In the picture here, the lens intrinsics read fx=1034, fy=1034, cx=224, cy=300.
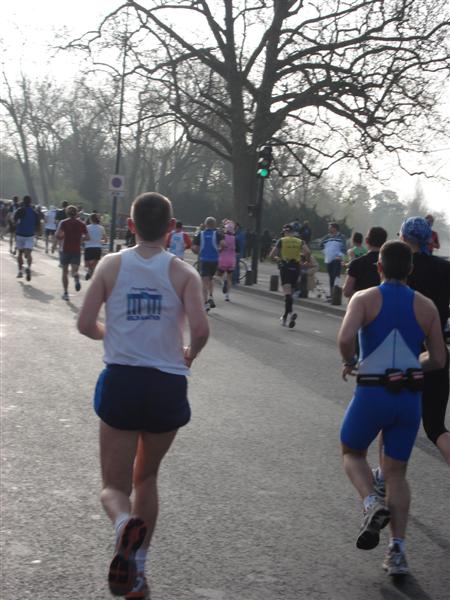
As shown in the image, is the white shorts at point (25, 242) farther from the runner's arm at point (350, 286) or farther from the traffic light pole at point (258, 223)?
the runner's arm at point (350, 286)

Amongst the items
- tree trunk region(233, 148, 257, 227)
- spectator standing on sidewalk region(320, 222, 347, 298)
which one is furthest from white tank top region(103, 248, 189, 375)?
tree trunk region(233, 148, 257, 227)

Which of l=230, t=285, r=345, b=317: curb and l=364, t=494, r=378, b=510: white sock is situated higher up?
l=364, t=494, r=378, b=510: white sock

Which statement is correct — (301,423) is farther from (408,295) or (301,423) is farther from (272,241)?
(272,241)

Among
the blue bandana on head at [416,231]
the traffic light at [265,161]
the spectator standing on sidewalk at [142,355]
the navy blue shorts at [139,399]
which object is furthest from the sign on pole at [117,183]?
the navy blue shorts at [139,399]

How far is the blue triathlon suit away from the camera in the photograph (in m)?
4.74

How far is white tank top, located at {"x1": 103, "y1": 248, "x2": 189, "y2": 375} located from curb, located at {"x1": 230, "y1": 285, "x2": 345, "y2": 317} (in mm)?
17888

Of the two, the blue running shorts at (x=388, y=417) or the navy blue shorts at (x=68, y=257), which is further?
the navy blue shorts at (x=68, y=257)

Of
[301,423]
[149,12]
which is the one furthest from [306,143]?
[301,423]

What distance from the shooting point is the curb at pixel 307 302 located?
22.4 meters

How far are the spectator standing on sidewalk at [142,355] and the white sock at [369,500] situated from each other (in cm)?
107

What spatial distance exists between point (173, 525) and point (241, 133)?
101ft

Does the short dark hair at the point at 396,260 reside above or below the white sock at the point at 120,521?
above

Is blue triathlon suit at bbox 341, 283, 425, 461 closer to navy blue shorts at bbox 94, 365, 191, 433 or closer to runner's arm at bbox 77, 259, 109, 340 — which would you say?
navy blue shorts at bbox 94, 365, 191, 433

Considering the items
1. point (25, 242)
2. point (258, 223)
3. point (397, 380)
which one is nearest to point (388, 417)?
point (397, 380)
